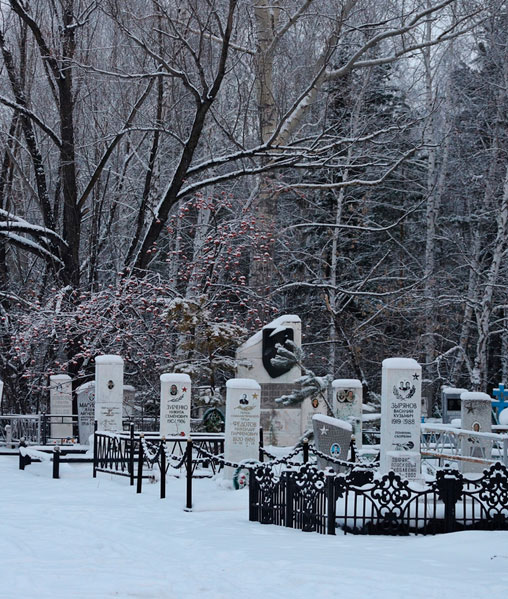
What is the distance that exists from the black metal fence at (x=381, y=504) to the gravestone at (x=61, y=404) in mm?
12783

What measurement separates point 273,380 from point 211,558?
41.1ft

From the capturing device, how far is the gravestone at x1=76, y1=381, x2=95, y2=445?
2364 centimetres

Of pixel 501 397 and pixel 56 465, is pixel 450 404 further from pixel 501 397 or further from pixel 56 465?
pixel 56 465

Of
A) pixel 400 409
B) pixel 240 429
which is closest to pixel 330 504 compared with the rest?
pixel 400 409

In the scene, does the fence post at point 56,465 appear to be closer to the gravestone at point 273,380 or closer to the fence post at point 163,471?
the fence post at point 163,471

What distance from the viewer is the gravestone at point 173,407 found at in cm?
1942

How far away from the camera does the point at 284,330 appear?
22.4 m

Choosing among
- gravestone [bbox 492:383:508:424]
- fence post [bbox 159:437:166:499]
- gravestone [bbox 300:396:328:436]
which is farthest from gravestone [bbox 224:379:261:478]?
gravestone [bbox 492:383:508:424]

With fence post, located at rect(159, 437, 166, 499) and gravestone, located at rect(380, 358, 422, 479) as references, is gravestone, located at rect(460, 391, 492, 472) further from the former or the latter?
fence post, located at rect(159, 437, 166, 499)

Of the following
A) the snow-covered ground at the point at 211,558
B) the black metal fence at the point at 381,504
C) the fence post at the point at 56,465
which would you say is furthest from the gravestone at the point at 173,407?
the black metal fence at the point at 381,504

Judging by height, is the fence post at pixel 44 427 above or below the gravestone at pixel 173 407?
below

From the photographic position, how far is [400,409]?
14.6 m

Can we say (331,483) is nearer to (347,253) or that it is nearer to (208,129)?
(208,129)

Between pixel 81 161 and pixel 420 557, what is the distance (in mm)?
23413
